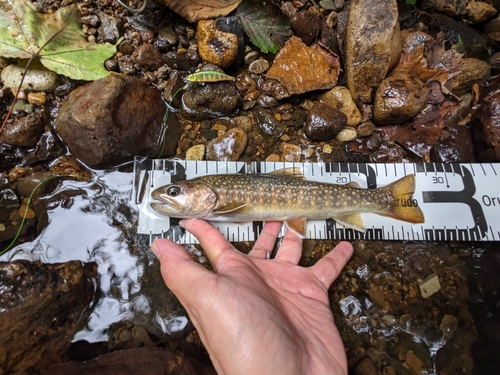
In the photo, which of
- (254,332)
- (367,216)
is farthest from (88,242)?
(367,216)

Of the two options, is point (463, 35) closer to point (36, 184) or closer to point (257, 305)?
point (257, 305)

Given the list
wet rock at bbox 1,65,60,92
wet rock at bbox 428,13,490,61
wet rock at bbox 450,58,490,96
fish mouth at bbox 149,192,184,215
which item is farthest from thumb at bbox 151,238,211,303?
wet rock at bbox 428,13,490,61

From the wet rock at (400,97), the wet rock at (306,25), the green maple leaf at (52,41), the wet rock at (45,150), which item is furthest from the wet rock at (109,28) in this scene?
the wet rock at (400,97)

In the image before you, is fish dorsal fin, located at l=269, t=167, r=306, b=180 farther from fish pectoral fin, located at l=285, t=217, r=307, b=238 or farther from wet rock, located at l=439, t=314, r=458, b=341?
wet rock, located at l=439, t=314, r=458, b=341

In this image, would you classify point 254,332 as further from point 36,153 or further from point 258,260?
point 36,153

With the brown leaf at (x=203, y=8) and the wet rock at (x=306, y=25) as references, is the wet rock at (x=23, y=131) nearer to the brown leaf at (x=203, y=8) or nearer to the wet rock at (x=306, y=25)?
the brown leaf at (x=203, y=8)
